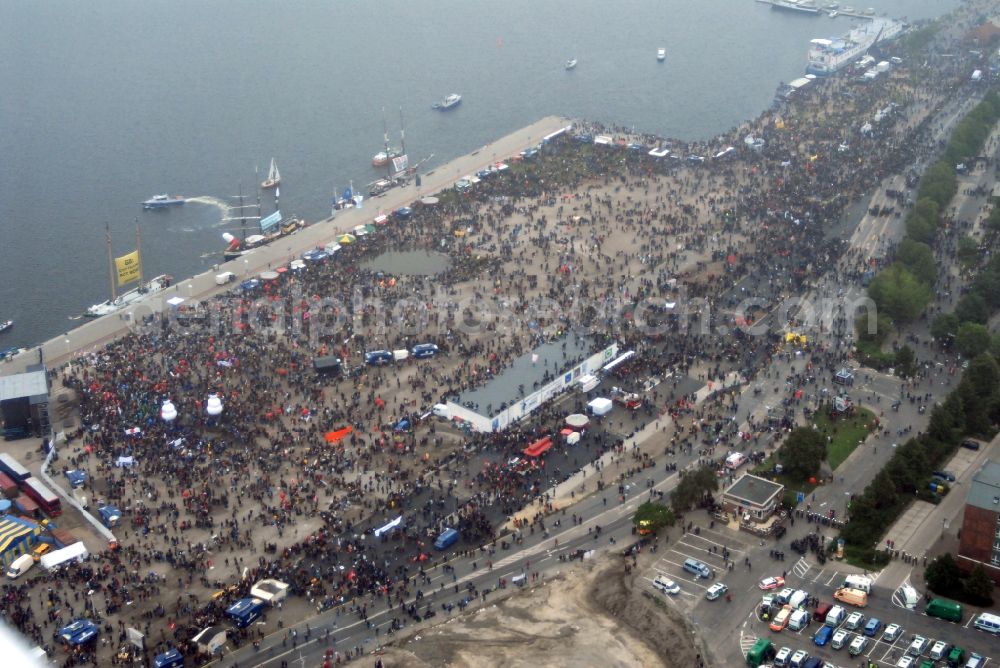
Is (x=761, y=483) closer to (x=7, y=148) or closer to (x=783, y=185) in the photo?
(x=783, y=185)

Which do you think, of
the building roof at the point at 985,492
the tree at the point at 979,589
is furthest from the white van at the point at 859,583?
the building roof at the point at 985,492

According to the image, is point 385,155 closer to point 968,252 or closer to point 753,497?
point 968,252

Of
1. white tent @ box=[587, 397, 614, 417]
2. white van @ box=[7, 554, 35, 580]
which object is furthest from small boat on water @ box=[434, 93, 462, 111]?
white van @ box=[7, 554, 35, 580]

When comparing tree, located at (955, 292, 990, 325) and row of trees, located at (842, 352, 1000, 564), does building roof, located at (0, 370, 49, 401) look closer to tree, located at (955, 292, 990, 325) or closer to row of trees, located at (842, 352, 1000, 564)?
row of trees, located at (842, 352, 1000, 564)

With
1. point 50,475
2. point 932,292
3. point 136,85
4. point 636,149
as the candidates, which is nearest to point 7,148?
point 136,85

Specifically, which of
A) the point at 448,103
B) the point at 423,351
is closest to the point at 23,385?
the point at 423,351
